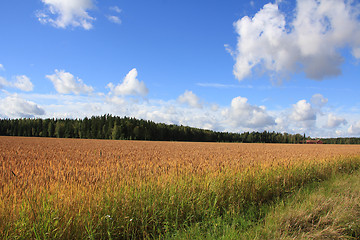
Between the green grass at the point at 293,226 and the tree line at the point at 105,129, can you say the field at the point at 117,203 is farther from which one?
the tree line at the point at 105,129

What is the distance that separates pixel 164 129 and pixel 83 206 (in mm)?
95345

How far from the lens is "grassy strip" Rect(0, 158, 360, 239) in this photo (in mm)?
3463

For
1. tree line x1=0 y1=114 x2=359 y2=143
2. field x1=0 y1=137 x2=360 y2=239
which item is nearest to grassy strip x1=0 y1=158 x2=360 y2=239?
field x1=0 y1=137 x2=360 y2=239

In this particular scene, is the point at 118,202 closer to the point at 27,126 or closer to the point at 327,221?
the point at 327,221

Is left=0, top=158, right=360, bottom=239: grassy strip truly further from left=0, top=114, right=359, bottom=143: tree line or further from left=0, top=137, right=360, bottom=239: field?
left=0, top=114, right=359, bottom=143: tree line

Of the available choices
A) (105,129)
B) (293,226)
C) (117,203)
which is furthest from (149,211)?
(105,129)

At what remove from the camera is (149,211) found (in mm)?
4441

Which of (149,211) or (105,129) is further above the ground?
(105,129)

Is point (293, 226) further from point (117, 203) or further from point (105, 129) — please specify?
point (105, 129)

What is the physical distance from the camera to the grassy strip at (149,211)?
3463 mm

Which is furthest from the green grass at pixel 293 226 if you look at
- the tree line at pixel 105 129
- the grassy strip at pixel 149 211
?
the tree line at pixel 105 129

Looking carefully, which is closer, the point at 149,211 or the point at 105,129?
the point at 149,211

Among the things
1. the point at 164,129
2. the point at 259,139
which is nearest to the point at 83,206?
the point at 164,129

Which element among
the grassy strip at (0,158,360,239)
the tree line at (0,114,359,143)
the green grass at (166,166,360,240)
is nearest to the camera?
the grassy strip at (0,158,360,239)
